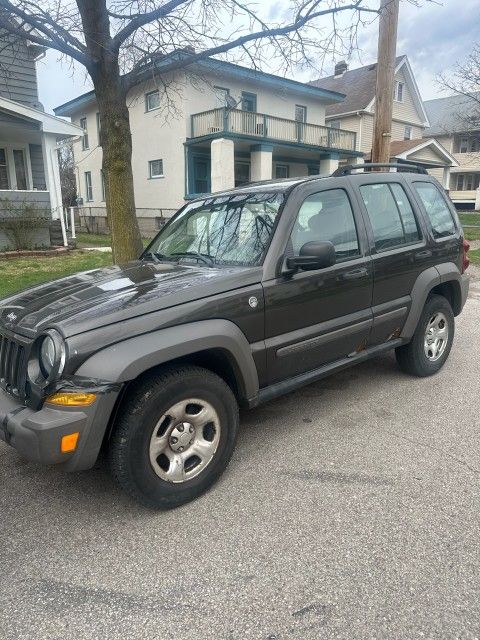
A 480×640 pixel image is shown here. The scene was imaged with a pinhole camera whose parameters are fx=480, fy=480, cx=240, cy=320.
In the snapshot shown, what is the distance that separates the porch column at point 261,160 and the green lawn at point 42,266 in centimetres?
999

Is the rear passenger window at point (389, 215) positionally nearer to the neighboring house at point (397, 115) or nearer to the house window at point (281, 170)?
the house window at point (281, 170)

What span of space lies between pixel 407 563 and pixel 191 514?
114 cm

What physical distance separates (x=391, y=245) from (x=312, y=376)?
1364 millimetres

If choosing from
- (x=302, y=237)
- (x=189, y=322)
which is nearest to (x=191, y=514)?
(x=189, y=322)

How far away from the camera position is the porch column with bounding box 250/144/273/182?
20531 mm

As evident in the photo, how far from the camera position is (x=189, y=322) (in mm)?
2695

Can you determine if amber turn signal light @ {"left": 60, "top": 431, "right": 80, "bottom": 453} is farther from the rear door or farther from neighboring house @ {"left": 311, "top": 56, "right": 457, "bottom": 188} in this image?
neighboring house @ {"left": 311, "top": 56, "right": 457, "bottom": 188}

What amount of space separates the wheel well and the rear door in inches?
18.8

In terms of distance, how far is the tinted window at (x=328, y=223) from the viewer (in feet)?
11.0

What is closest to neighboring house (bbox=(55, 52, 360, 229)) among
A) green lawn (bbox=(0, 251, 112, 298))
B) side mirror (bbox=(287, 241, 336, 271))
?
green lawn (bbox=(0, 251, 112, 298))

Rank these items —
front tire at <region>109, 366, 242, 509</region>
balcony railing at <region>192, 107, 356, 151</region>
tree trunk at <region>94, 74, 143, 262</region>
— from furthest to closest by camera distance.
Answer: balcony railing at <region>192, 107, 356, 151</region> → tree trunk at <region>94, 74, 143, 262</region> → front tire at <region>109, 366, 242, 509</region>

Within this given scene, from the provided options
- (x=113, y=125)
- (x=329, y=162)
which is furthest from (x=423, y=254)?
(x=329, y=162)

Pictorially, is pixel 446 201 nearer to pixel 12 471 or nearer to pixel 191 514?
pixel 191 514

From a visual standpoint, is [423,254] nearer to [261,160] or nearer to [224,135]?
[224,135]
